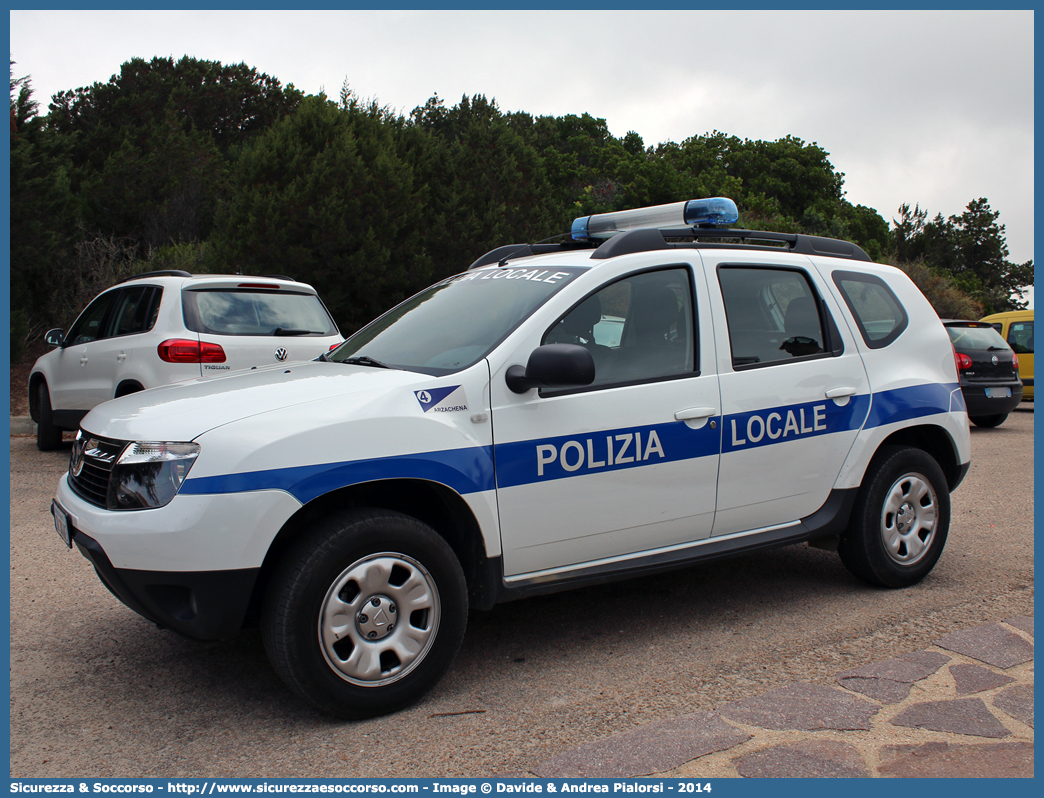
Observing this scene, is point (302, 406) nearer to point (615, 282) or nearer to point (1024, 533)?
point (615, 282)

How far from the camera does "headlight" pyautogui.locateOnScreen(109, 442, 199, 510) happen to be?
309 centimetres

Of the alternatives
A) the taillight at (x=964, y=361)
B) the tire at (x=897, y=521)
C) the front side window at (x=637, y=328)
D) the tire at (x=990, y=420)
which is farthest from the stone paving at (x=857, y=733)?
the tire at (x=990, y=420)

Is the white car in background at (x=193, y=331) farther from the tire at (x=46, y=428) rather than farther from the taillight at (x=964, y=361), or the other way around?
the taillight at (x=964, y=361)

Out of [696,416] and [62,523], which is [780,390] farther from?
[62,523]

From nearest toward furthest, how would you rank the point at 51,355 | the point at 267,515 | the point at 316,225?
the point at 267,515
the point at 51,355
the point at 316,225

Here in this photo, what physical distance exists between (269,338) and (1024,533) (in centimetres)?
617

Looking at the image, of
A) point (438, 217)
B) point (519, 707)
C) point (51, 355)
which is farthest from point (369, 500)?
point (438, 217)

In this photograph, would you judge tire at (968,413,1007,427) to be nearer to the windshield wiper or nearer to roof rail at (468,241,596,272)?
roof rail at (468,241,596,272)

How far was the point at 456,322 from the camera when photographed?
4.08 meters

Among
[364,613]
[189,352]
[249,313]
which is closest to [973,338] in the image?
[249,313]

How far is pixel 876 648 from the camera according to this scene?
3.95 meters

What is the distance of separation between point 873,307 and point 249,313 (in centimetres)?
537

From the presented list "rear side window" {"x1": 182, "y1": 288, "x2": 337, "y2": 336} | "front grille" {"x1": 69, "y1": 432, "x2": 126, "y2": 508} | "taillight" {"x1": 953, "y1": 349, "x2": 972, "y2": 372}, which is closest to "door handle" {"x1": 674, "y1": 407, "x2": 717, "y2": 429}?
"front grille" {"x1": 69, "y1": 432, "x2": 126, "y2": 508}

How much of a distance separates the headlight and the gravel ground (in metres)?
0.86
